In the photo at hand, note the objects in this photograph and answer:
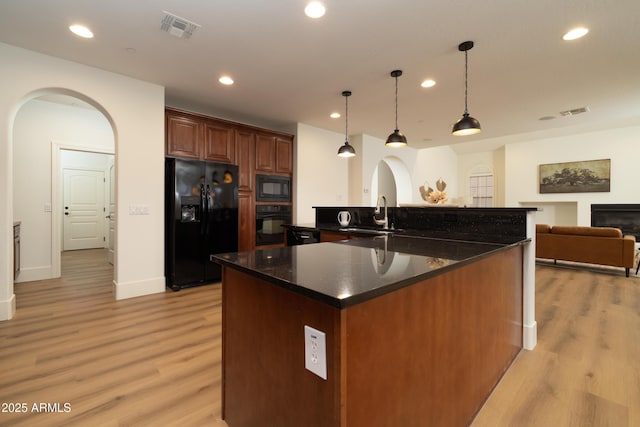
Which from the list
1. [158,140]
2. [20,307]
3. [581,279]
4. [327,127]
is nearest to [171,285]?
[20,307]

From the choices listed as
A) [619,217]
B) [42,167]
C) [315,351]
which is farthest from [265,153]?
[619,217]

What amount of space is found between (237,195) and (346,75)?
7.35 feet

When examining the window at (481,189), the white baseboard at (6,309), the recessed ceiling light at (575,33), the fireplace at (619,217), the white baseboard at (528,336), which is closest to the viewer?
the white baseboard at (528,336)

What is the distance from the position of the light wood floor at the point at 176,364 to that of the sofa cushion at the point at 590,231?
1336 mm

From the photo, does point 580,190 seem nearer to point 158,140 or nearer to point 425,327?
point 425,327

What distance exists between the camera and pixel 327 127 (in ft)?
18.7

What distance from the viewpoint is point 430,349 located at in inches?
49.3

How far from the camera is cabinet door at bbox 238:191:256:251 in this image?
4.64 meters

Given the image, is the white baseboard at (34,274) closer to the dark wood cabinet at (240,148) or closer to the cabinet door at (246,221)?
the dark wood cabinet at (240,148)

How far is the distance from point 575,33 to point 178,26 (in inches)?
134

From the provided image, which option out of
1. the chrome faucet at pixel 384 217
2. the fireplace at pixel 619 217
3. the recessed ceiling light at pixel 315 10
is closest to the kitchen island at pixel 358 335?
the chrome faucet at pixel 384 217

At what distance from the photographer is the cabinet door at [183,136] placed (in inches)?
154

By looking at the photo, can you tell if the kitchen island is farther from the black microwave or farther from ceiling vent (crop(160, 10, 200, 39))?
the black microwave

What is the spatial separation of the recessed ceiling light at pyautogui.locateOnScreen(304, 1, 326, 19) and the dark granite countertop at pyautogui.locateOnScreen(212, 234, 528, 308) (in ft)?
5.91
